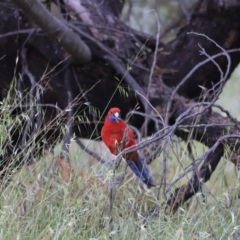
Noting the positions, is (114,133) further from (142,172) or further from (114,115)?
(142,172)

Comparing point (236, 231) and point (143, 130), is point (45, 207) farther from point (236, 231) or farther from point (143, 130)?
point (143, 130)

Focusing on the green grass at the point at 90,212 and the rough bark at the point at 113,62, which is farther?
the rough bark at the point at 113,62

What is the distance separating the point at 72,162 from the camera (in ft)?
13.1

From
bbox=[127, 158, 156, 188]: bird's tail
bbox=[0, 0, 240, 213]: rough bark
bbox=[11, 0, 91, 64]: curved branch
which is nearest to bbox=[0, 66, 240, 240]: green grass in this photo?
bbox=[127, 158, 156, 188]: bird's tail

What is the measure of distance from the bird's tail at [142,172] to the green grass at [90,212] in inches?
6.5

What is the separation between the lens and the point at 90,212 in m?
3.55

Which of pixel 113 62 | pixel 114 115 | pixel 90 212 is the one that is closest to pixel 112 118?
pixel 114 115

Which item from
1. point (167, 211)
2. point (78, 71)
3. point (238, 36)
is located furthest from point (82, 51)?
point (167, 211)

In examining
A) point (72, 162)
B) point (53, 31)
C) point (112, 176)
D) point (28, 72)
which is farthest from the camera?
point (28, 72)

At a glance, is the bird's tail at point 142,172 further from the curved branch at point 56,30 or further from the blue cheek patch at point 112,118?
the curved branch at point 56,30

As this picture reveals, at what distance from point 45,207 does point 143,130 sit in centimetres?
128

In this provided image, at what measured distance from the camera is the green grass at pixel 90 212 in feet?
10.9

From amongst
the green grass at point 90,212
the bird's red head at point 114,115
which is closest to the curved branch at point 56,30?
the bird's red head at point 114,115

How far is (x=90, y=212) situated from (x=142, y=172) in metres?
0.59
